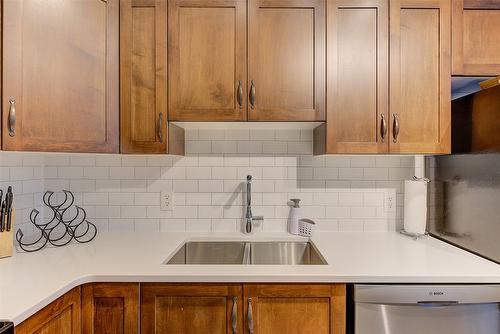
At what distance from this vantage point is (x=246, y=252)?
1834mm

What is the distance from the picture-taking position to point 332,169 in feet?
6.35

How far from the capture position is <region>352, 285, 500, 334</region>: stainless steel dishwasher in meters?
1.23

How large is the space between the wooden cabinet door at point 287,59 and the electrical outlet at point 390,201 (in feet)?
2.49

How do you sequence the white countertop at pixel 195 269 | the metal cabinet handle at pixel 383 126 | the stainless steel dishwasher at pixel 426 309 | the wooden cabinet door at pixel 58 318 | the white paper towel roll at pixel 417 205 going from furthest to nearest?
the white paper towel roll at pixel 417 205
the metal cabinet handle at pixel 383 126
the stainless steel dishwasher at pixel 426 309
the white countertop at pixel 195 269
the wooden cabinet door at pixel 58 318

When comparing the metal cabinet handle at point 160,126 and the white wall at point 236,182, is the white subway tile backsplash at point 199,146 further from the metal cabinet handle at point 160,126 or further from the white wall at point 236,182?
the metal cabinet handle at point 160,126

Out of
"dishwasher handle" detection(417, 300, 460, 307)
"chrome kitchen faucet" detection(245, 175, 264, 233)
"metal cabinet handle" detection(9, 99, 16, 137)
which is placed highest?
"metal cabinet handle" detection(9, 99, 16, 137)

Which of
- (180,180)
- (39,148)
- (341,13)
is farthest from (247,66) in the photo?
(39,148)

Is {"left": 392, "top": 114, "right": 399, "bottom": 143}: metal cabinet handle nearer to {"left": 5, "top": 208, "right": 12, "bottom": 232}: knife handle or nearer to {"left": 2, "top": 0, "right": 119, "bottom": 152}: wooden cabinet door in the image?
{"left": 2, "top": 0, "right": 119, "bottom": 152}: wooden cabinet door

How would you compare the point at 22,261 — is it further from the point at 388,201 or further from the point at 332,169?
the point at 388,201

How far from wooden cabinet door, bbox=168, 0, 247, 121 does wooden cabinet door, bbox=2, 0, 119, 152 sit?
0.30 metres

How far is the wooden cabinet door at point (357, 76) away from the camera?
5.04 feet

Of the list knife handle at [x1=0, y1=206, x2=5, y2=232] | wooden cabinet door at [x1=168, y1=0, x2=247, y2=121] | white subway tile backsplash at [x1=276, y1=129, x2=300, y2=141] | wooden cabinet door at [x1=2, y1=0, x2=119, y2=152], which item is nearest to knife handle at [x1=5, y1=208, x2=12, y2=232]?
knife handle at [x1=0, y1=206, x2=5, y2=232]

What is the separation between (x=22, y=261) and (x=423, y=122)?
2.00m

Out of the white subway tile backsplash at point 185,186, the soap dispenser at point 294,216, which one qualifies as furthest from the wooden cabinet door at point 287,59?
the white subway tile backsplash at point 185,186
